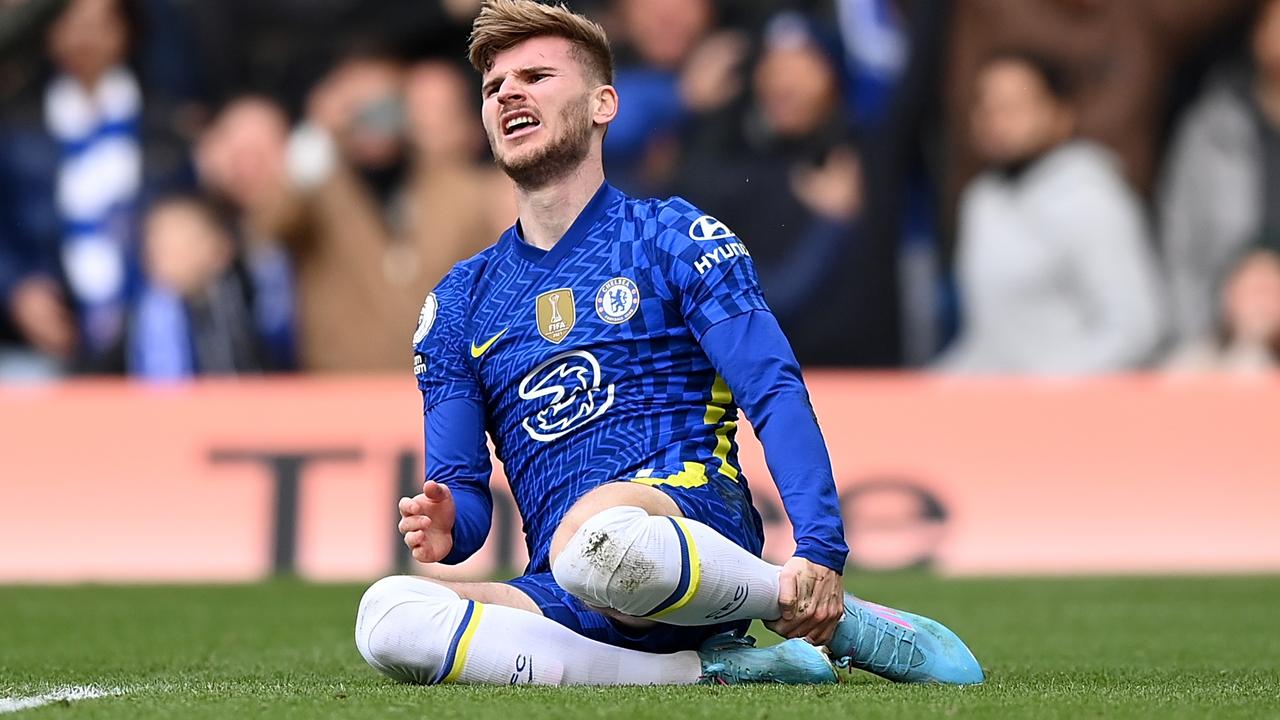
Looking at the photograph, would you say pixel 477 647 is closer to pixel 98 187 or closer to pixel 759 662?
pixel 759 662

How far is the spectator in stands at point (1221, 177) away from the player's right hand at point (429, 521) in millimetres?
7674

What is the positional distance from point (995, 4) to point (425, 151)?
3490mm

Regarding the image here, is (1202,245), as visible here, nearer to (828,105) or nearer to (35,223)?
(828,105)

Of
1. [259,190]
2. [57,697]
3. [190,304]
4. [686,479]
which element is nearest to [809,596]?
[686,479]

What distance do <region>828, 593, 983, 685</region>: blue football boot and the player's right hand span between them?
33.2 inches

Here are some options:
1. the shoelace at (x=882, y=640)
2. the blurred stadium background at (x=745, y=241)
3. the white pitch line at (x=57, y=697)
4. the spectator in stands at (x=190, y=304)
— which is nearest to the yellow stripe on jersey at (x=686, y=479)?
the shoelace at (x=882, y=640)

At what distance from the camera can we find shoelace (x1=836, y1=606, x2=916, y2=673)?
155 inches

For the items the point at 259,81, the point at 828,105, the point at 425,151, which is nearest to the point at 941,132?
the point at 828,105

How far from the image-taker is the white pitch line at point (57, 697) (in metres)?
3.73

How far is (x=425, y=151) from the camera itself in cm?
1131

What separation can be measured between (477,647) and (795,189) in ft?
24.3

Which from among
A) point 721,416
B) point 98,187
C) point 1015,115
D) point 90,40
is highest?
point 90,40

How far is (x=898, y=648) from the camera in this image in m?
4.02

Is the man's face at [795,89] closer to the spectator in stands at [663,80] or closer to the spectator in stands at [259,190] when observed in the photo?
the spectator in stands at [663,80]
